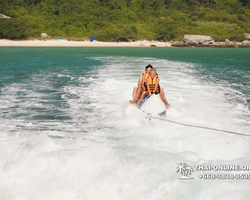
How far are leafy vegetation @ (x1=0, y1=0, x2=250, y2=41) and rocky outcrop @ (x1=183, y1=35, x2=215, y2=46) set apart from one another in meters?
3.20

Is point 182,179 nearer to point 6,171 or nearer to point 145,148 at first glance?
point 145,148

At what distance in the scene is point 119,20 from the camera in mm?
70125

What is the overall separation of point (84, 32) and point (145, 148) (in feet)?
197

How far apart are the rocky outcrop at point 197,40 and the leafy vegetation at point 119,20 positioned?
320 cm

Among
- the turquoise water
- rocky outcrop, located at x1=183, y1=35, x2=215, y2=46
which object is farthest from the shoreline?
the turquoise water

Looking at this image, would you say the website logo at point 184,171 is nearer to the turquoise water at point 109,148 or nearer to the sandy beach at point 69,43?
the turquoise water at point 109,148

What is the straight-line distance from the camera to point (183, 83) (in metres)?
12.3

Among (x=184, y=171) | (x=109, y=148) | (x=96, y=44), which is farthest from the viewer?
(x=96, y=44)

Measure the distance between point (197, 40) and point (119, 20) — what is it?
2070cm

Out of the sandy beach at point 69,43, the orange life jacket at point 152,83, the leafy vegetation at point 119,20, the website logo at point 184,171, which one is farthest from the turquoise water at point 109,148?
the leafy vegetation at point 119,20

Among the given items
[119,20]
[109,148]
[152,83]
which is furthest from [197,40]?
[109,148]

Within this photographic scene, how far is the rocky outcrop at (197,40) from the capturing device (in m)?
63.7

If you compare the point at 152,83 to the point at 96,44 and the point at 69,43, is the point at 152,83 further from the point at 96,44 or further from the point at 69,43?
the point at 96,44

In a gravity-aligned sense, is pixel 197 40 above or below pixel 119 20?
below
